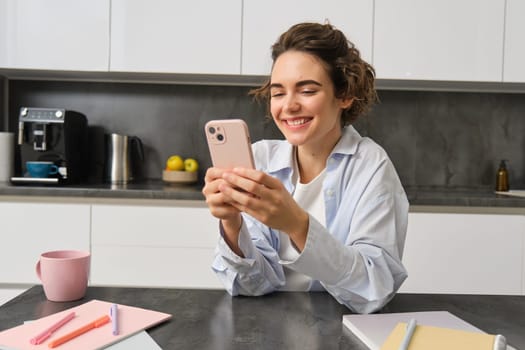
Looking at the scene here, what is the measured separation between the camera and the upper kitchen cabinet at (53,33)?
2328 mm

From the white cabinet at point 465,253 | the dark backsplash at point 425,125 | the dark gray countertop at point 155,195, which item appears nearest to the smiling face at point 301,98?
the dark gray countertop at point 155,195

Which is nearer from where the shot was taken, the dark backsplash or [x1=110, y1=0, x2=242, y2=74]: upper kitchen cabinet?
[x1=110, y1=0, x2=242, y2=74]: upper kitchen cabinet

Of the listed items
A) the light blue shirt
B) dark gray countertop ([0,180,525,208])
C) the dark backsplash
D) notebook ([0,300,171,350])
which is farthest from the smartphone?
the dark backsplash

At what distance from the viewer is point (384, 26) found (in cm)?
232

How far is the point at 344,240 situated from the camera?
3.77ft

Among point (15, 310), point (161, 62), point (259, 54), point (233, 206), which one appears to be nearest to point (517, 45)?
point (259, 54)

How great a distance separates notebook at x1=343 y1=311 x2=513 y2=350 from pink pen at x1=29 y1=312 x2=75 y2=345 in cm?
43

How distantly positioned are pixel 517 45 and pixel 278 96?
1752 millimetres

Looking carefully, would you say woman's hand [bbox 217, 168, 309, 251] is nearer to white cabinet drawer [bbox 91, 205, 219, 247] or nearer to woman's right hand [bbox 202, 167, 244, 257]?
woman's right hand [bbox 202, 167, 244, 257]

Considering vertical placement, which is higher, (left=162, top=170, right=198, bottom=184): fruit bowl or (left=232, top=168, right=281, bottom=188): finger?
(left=232, top=168, right=281, bottom=188): finger

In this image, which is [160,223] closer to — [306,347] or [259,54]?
[259,54]

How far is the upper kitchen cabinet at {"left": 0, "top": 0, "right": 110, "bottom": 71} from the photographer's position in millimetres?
2328

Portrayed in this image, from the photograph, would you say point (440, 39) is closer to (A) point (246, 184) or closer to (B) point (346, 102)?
(B) point (346, 102)

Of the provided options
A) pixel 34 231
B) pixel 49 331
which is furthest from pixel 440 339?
pixel 34 231
